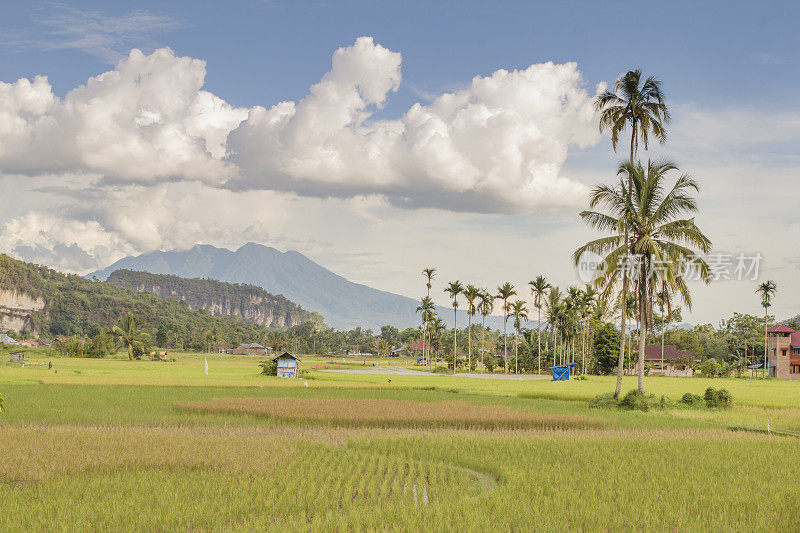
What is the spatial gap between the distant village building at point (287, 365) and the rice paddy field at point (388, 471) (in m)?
35.2

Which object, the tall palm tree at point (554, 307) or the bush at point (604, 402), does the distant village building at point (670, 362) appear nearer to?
the tall palm tree at point (554, 307)

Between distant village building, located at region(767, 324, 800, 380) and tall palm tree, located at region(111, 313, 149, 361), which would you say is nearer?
distant village building, located at region(767, 324, 800, 380)

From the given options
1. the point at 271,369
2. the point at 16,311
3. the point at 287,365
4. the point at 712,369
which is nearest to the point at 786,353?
the point at 712,369

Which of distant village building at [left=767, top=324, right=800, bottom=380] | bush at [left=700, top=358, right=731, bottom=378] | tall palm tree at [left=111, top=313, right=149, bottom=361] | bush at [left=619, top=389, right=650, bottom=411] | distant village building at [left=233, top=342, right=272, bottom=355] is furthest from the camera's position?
distant village building at [left=233, top=342, right=272, bottom=355]

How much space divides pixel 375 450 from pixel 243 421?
869 centimetres

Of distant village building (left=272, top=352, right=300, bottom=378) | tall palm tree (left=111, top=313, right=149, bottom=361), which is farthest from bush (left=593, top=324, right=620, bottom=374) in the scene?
tall palm tree (left=111, top=313, right=149, bottom=361)

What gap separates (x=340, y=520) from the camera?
10.6 meters

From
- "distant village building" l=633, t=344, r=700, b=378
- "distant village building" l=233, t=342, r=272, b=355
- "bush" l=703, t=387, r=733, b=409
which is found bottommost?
"distant village building" l=233, t=342, r=272, b=355

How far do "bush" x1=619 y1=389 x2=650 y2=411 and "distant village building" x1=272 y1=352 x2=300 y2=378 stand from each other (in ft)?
123

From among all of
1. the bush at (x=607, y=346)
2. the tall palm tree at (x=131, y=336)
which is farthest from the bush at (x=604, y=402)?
the tall palm tree at (x=131, y=336)

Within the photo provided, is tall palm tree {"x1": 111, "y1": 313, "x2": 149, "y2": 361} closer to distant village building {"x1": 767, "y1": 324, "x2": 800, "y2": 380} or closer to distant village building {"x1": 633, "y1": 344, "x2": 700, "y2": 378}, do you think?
distant village building {"x1": 633, "y1": 344, "x2": 700, "y2": 378}

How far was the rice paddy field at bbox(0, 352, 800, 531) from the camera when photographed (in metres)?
11.0

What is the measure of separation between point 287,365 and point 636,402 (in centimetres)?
3969

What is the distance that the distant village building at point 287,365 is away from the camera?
63312mm
